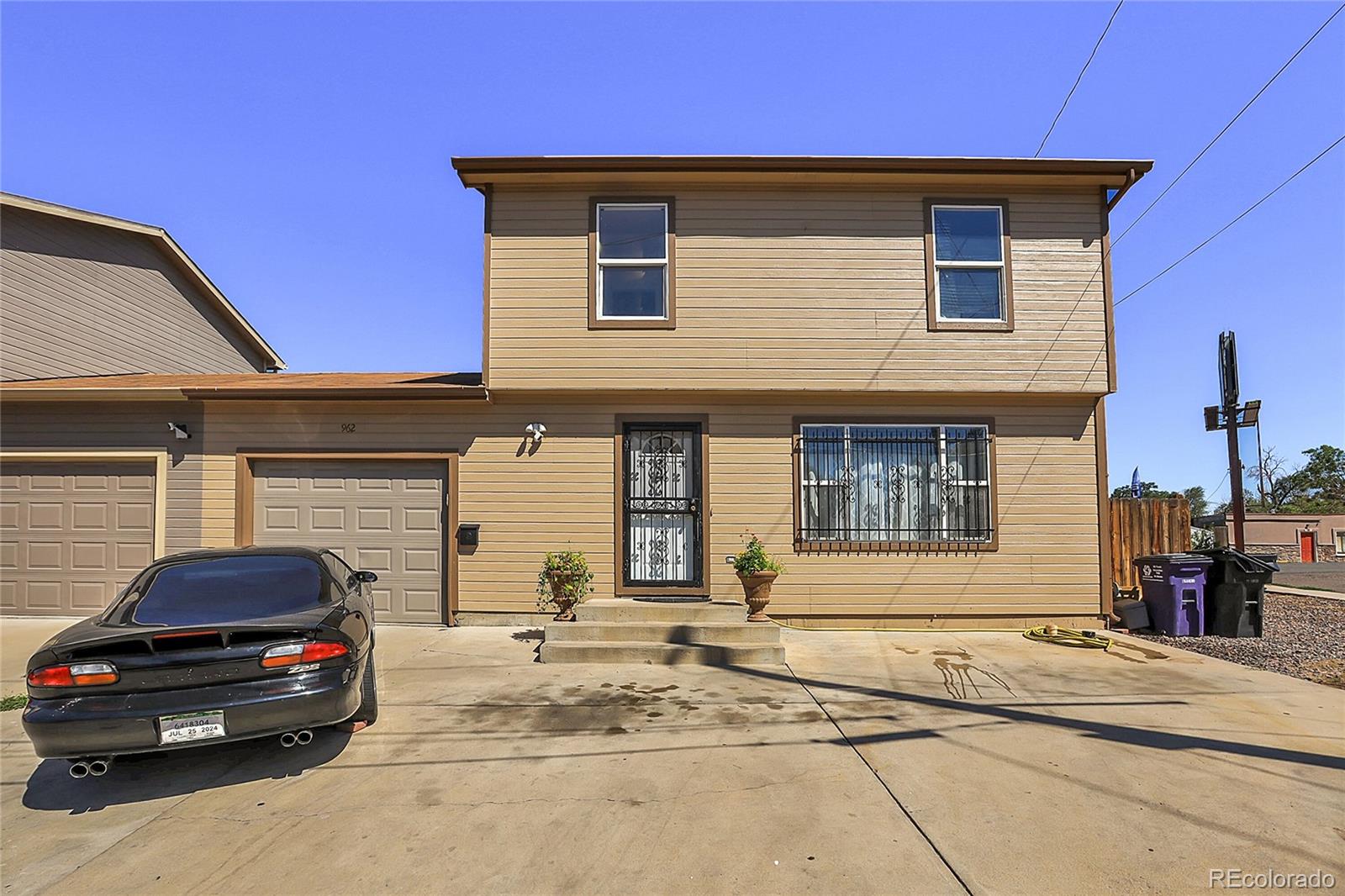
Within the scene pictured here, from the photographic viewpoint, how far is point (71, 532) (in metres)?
9.38

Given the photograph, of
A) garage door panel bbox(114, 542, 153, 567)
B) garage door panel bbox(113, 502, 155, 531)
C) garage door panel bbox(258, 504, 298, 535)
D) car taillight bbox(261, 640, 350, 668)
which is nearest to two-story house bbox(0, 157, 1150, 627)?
garage door panel bbox(258, 504, 298, 535)

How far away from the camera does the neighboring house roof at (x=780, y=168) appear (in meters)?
8.72

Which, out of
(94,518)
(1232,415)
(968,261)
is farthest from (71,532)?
(1232,415)

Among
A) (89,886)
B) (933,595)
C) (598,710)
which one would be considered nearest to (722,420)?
(933,595)

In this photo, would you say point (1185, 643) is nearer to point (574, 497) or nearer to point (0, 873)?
point (574, 497)

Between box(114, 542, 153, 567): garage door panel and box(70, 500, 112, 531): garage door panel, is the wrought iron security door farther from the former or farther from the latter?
box(70, 500, 112, 531): garage door panel

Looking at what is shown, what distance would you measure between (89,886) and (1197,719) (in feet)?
22.3

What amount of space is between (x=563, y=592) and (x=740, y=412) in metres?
3.11

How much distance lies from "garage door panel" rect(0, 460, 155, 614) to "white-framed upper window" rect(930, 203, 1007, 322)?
1054cm

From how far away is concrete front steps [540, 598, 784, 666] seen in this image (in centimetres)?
714

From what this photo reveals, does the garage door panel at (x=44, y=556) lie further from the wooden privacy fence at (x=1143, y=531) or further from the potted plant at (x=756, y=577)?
the wooden privacy fence at (x=1143, y=531)

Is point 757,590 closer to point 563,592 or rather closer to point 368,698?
point 563,592

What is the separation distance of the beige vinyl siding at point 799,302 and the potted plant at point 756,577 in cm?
212

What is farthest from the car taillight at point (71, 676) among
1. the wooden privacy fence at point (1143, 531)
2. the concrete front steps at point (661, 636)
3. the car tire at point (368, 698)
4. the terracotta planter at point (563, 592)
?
the wooden privacy fence at point (1143, 531)
